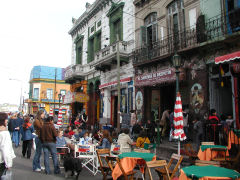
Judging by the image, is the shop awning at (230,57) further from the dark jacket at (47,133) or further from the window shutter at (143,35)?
the window shutter at (143,35)

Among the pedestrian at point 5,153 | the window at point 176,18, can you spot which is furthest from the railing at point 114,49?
the pedestrian at point 5,153

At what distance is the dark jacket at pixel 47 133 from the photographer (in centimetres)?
672

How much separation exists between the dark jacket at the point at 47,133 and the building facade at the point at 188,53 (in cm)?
621

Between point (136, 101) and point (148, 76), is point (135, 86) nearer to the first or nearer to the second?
point (136, 101)

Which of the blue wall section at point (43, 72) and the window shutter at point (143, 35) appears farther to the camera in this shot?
the blue wall section at point (43, 72)

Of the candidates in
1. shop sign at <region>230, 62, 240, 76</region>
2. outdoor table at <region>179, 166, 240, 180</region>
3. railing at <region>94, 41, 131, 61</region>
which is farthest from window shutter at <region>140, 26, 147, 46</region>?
outdoor table at <region>179, 166, 240, 180</region>

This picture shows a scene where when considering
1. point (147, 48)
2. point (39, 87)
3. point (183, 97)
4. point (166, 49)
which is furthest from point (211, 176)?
point (39, 87)

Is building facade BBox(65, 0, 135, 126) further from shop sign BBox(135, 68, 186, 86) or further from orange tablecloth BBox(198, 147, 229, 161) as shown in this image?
orange tablecloth BBox(198, 147, 229, 161)

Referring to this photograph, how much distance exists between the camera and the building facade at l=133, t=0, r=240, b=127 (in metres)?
9.79

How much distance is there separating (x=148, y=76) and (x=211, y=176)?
9.78 m

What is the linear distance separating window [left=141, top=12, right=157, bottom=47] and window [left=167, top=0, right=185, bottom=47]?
4.51ft

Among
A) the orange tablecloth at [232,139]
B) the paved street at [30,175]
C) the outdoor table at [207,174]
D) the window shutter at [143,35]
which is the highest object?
the window shutter at [143,35]

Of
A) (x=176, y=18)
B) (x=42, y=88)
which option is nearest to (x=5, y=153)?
(x=176, y=18)

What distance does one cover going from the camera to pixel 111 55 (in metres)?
16.1
